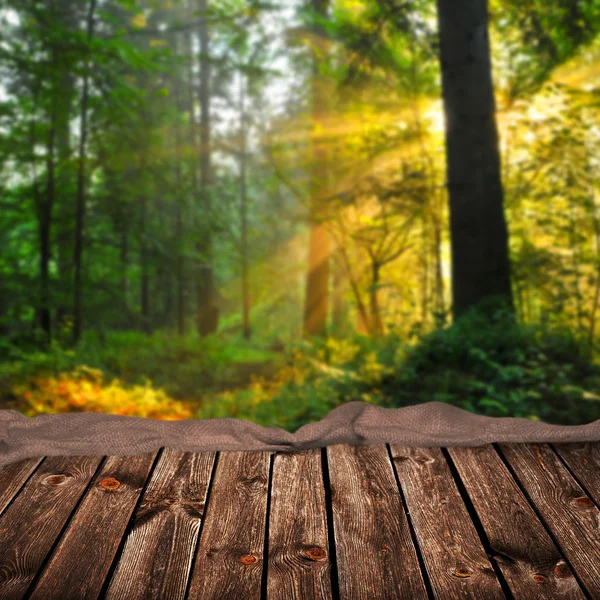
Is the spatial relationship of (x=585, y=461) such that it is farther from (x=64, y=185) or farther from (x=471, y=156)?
(x=64, y=185)

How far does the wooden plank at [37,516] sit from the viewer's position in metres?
1.93

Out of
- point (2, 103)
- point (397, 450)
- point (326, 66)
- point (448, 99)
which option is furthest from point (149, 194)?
point (397, 450)

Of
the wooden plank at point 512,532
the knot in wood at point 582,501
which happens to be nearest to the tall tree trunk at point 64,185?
the wooden plank at point 512,532

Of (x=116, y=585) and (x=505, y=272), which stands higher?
(x=505, y=272)

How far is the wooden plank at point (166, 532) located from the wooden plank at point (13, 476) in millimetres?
517

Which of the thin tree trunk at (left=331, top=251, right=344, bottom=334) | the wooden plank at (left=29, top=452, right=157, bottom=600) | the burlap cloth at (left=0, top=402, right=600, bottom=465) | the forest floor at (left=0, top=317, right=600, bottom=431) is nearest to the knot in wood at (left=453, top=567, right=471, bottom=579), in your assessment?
the burlap cloth at (left=0, top=402, right=600, bottom=465)

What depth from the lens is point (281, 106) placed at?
14453mm

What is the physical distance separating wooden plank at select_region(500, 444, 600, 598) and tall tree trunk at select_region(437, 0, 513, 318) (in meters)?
3.33

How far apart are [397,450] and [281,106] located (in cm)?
1270

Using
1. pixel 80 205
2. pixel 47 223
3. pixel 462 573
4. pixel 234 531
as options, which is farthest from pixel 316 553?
pixel 47 223

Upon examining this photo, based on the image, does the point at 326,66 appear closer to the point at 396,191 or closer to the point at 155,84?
the point at 396,191

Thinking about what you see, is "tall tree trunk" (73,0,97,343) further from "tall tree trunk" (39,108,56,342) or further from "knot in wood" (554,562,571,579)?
"knot in wood" (554,562,571,579)

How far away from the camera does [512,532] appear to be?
2.18m

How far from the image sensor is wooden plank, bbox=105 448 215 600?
6.12ft
